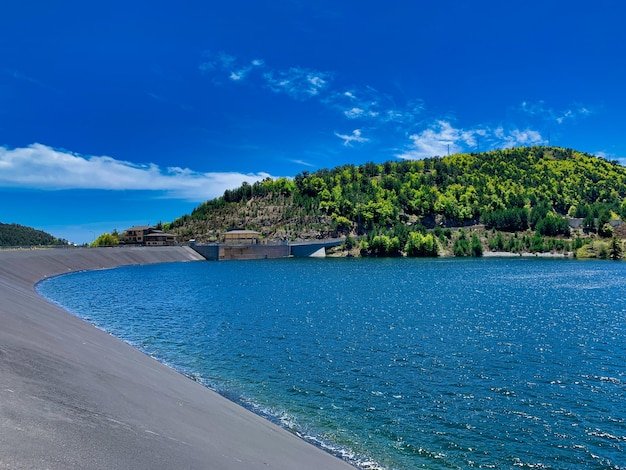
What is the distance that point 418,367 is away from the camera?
92.1 feet

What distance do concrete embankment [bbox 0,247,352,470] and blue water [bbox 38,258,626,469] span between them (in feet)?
10.4

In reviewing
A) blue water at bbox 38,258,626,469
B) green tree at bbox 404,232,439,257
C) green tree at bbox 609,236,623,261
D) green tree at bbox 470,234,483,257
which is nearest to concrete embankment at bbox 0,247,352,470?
blue water at bbox 38,258,626,469

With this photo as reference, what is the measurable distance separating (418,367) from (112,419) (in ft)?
65.1

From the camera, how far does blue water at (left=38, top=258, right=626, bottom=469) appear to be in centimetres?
1762

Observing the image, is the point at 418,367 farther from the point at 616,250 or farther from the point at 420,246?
the point at 420,246

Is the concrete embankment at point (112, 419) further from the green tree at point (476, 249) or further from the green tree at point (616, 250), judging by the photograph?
the green tree at point (476, 249)

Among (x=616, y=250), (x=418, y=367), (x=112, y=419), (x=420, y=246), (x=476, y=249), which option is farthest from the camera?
(x=420, y=246)

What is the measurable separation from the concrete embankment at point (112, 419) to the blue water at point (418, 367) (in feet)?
10.4

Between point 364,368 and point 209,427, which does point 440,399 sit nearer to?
point 364,368

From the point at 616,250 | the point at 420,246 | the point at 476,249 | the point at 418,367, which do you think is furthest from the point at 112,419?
the point at 476,249

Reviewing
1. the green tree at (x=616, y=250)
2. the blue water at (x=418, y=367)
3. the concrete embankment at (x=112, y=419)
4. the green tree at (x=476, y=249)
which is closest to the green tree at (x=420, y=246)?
the green tree at (x=476, y=249)

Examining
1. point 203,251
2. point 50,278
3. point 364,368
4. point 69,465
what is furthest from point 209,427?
point 203,251

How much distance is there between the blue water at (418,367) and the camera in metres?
17.6

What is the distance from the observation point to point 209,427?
50.9ft
